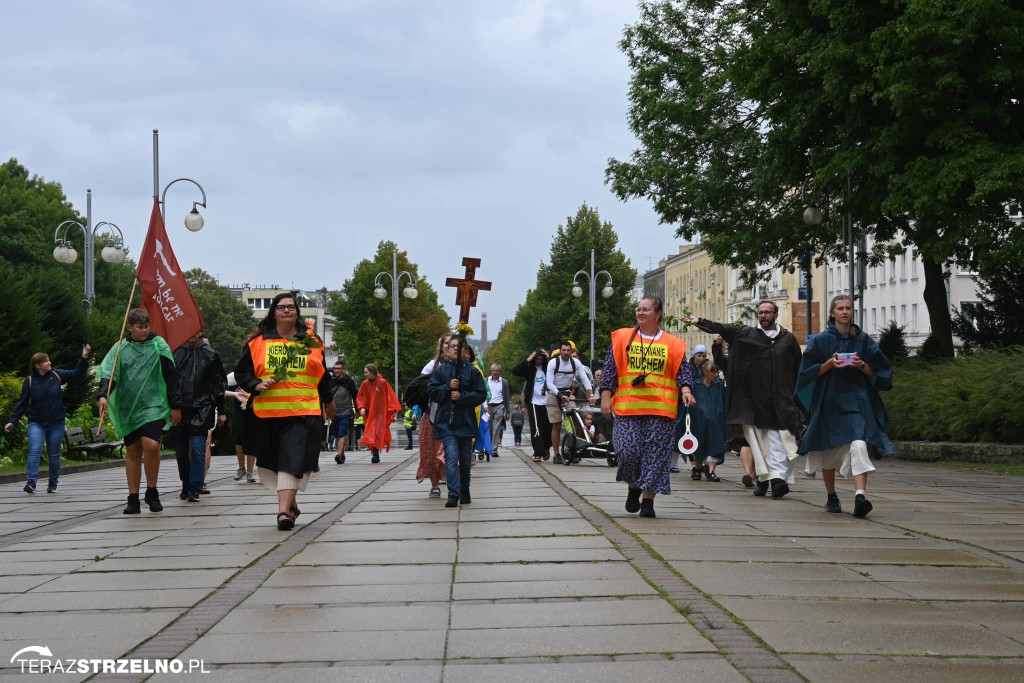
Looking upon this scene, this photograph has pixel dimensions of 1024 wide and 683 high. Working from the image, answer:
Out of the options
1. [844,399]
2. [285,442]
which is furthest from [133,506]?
[844,399]

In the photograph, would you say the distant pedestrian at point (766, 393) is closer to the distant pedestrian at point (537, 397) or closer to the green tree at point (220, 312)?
the distant pedestrian at point (537, 397)

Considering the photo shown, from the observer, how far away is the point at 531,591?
7188mm

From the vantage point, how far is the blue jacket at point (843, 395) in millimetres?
11617

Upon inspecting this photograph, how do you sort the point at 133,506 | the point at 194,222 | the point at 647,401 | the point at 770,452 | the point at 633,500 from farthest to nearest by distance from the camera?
the point at 194,222 < the point at 770,452 < the point at 133,506 < the point at 633,500 < the point at 647,401

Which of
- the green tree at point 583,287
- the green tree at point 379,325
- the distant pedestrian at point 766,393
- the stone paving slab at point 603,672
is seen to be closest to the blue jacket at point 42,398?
the distant pedestrian at point 766,393

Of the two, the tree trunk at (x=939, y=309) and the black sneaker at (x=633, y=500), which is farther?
the tree trunk at (x=939, y=309)

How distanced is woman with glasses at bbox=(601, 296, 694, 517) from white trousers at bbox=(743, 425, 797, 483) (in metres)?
2.98

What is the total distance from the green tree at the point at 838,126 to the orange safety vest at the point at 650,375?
1049cm

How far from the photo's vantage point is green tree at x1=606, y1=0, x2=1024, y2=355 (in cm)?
2070

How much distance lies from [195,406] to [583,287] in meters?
83.2

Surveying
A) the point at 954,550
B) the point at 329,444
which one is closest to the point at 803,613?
the point at 954,550

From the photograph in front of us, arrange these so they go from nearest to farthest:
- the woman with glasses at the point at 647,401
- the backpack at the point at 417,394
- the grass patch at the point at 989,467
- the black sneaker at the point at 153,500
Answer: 1. the woman with glasses at the point at 647,401
2. the black sneaker at the point at 153,500
3. the backpack at the point at 417,394
4. the grass patch at the point at 989,467

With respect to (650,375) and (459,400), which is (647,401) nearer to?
(650,375)

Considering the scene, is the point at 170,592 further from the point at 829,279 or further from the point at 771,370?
the point at 829,279
